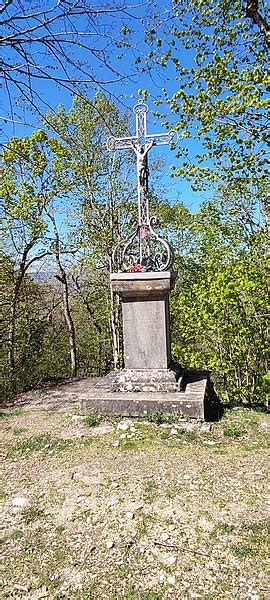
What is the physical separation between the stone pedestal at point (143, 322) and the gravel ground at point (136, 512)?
84 cm

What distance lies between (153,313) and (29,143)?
6.19 m

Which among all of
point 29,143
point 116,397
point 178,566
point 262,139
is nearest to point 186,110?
point 262,139

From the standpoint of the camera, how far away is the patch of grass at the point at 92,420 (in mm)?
4968

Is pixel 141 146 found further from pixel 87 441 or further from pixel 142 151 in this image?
pixel 87 441

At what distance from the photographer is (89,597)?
7.74ft

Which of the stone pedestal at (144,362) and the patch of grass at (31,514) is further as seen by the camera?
the stone pedestal at (144,362)

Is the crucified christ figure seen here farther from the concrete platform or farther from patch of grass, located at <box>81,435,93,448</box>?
patch of grass, located at <box>81,435,93,448</box>

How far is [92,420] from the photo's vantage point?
5.01m

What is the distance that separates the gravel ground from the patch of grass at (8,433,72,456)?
1 centimetres

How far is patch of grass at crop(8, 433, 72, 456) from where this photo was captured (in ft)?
14.5

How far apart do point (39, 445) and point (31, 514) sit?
4.42 ft

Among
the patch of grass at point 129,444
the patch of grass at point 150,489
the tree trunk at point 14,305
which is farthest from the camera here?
the tree trunk at point 14,305

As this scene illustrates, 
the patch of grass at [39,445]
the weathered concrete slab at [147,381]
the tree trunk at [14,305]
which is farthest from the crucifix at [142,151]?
the tree trunk at [14,305]

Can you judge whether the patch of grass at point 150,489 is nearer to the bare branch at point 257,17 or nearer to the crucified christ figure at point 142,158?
the crucified christ figure at point 142,158
